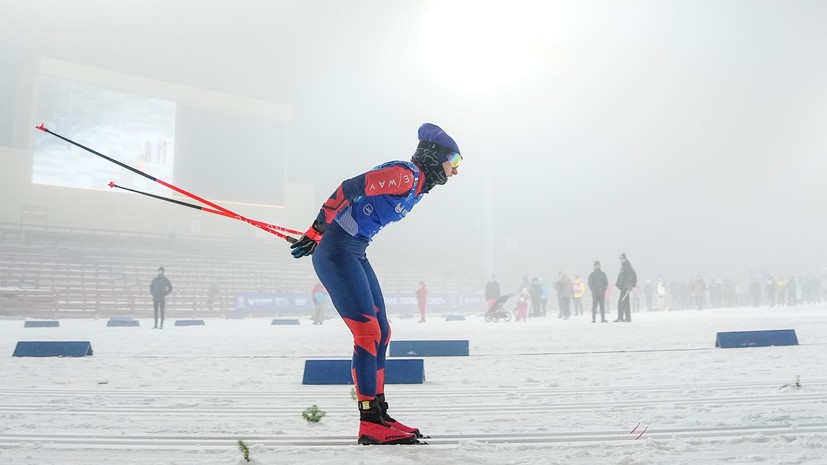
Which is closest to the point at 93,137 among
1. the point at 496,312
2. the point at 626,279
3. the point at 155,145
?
the point at 155,145

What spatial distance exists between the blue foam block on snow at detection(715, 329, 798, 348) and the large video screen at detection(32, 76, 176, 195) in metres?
22.8

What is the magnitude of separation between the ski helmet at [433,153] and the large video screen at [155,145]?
24330mm

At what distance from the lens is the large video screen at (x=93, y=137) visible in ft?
82.7

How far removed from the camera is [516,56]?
3722 cm

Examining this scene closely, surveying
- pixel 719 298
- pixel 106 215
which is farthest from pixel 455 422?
pixel 719 298

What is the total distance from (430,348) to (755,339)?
4235mm

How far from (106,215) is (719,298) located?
105 ft

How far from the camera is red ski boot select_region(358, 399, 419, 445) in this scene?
9.20 feet

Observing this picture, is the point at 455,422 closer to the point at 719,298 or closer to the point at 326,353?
the point at 326,353

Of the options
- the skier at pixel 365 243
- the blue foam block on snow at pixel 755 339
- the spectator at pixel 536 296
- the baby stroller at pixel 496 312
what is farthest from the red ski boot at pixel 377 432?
the spectator at pixel 536 296

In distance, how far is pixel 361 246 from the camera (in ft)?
10.6

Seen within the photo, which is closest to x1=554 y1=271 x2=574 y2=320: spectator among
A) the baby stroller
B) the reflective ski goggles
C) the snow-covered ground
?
the baby stroller

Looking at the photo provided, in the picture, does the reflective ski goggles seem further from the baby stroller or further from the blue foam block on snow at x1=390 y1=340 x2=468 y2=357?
the baby stroller

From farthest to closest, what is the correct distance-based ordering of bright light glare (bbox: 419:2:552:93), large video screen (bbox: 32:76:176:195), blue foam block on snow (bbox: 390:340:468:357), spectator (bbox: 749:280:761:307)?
bright light glare (bbox: 419:2:552:93), spectator (bbox: 749:280:761:307), large video screen (bbox: 32:76:176:195), blue foam block on snow (bbox: 390:340:468:357)
